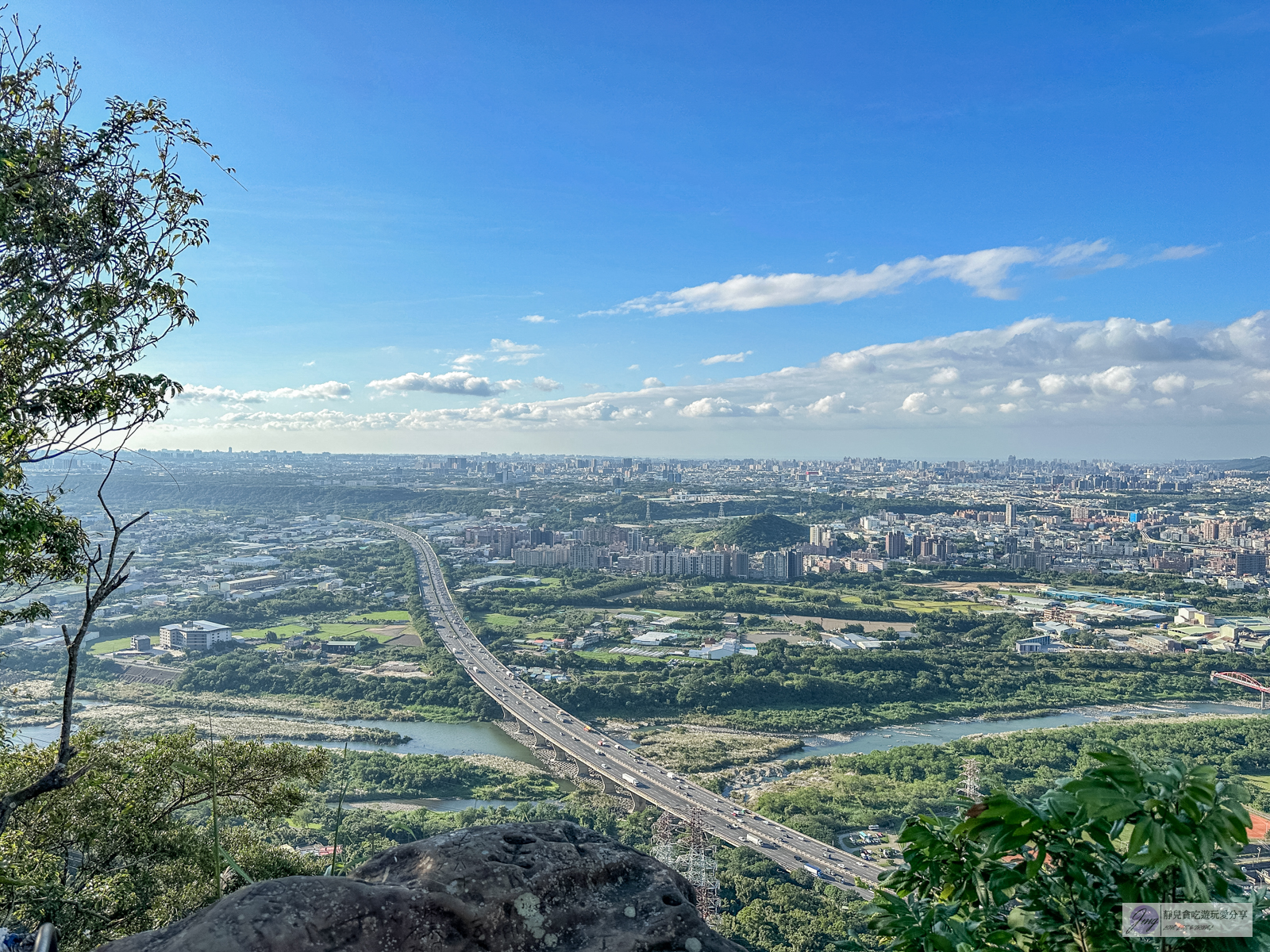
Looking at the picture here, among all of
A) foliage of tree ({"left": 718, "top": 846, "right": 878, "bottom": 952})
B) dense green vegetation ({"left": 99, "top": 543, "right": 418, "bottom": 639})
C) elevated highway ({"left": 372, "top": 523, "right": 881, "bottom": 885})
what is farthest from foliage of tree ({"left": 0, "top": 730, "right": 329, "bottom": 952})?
dense green vegetation ({"left": 99, "top": 543, "right": 418, "bottom": 639})

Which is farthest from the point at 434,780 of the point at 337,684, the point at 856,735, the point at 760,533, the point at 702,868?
the point at 760,533

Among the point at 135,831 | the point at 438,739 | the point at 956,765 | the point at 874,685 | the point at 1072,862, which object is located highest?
the point at 1072,862

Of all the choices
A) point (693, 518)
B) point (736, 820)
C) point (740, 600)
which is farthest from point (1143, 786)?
point (693, 518)

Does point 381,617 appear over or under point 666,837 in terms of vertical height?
under

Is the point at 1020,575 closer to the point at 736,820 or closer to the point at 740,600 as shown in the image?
the point at 740,600

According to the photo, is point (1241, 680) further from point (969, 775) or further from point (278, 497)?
point (278, 497)

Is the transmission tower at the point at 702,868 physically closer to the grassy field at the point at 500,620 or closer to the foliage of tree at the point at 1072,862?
the foliage of tree at the point at 1072,862

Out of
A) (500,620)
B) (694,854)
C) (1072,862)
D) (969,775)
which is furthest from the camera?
(500,620)
